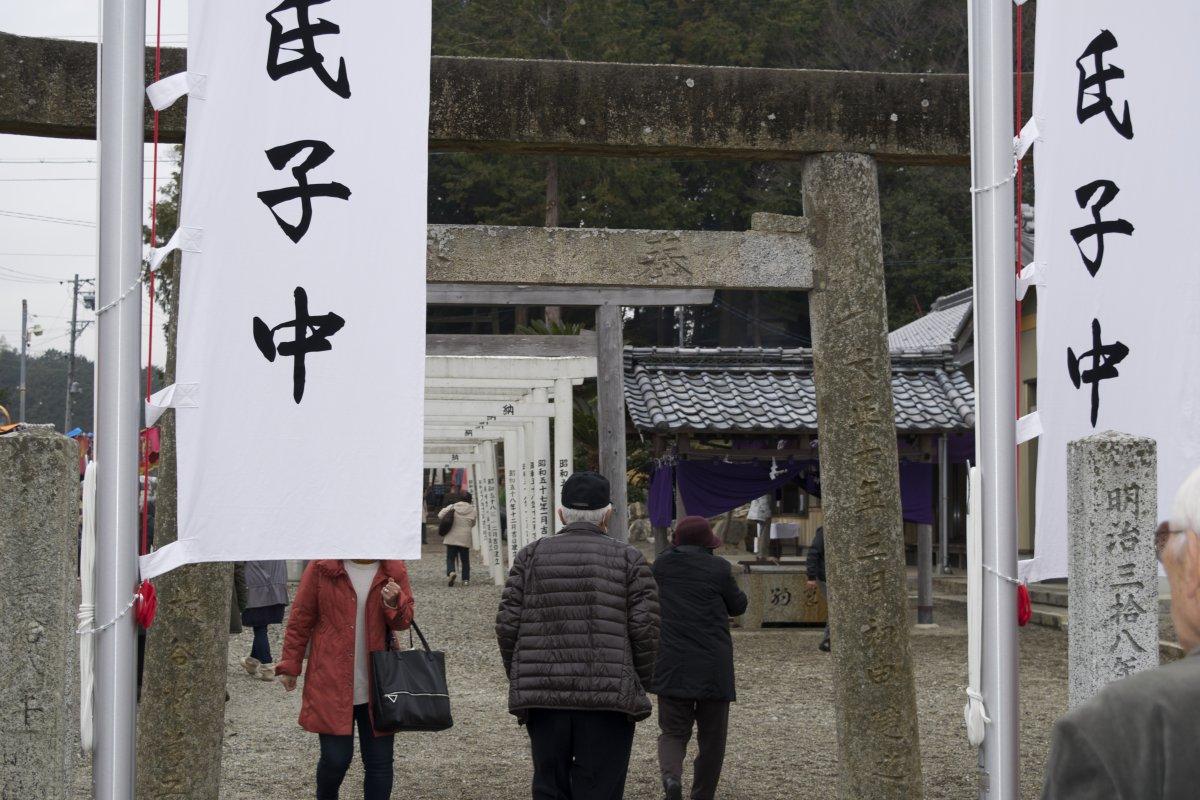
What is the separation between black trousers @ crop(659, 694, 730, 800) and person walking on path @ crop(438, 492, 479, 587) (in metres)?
12.9

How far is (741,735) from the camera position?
A: 9.11m

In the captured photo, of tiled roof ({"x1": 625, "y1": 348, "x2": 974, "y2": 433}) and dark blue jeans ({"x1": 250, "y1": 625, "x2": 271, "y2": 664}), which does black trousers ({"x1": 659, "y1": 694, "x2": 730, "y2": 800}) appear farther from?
tiled roof ({"x1": 625, "y1": 348, "x2": 974, "y2": 433})

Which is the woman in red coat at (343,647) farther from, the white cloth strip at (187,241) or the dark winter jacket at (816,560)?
the dark winter jacket at (816,560)

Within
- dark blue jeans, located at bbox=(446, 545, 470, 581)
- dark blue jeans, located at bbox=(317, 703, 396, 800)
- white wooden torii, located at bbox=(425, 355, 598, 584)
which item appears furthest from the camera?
dark blue jeans, located at bbox=(446, 545, 470, 581)

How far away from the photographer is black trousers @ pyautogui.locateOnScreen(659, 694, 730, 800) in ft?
22.5

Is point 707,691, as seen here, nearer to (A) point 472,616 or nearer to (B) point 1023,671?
(B) point 1023,671

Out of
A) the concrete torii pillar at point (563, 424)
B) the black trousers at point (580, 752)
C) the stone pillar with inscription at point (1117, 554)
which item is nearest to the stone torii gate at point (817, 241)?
the black trousers at point (580, 752)

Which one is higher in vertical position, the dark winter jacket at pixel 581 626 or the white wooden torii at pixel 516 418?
the white wooden torii at pixel 516 418

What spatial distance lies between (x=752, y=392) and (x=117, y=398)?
1124 cm

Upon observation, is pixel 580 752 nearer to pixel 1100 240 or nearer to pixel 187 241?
pixel 187 241

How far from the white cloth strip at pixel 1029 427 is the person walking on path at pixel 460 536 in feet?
52.0

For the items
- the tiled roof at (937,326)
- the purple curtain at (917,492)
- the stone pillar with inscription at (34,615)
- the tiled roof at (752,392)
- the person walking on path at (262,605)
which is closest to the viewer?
the stone pillar with inscription at (34,615)

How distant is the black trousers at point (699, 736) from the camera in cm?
686

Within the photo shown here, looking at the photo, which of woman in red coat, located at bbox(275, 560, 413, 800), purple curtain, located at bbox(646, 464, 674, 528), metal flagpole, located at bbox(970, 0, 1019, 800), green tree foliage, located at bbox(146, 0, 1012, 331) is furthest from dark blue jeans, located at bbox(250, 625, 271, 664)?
green tree foliage, located at bbox(146, 0, 1012, 331)
